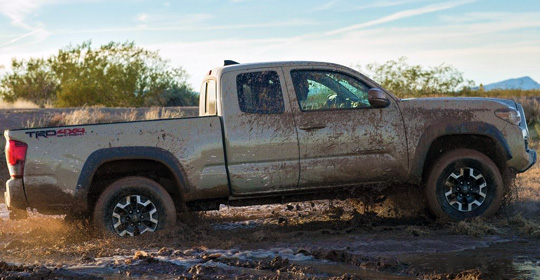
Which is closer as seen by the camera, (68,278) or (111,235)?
(68,278)

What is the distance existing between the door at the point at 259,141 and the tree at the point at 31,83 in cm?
2883

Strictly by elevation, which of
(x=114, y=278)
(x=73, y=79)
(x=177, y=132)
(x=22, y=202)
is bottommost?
(x=114, y=278)

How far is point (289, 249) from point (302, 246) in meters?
0.23

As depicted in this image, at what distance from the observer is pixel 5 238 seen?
840cm

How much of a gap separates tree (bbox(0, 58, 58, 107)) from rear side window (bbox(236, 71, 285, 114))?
2870 cm

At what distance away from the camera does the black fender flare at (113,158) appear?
7.58 meters

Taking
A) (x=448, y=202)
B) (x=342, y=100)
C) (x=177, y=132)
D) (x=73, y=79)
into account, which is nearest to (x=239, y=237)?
(x=177, y=132)

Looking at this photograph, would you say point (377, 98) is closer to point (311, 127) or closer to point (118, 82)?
point (311, 127)

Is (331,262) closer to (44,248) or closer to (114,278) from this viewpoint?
(114,278)

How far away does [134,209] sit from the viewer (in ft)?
25.4

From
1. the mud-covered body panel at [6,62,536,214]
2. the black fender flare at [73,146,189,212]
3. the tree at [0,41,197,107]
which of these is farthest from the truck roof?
the tree at [0,41,197,107]

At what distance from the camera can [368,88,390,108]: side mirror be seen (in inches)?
307

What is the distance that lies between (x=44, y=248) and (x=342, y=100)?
11.5ft

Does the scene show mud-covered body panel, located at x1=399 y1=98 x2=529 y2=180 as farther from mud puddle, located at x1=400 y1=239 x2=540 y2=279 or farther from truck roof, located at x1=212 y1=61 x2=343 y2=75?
mud puddle, located at x1=400 y1=239 x2=540 y2=279
